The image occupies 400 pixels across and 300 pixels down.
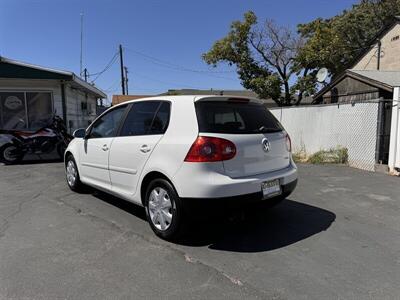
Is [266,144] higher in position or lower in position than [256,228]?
higher

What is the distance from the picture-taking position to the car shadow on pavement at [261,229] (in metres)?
3.87

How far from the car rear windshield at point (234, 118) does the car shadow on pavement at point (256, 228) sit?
0.93 metres

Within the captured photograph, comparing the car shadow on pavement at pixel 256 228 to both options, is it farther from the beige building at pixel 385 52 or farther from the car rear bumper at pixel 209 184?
the beige building at pixel 385 52

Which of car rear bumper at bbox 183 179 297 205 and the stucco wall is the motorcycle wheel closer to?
A: car rear bumper at bbox 183 179 297 205

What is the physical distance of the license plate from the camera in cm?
387

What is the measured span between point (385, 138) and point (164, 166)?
6.54 m

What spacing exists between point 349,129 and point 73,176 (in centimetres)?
707

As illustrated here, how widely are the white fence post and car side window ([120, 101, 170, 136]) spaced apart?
6000mm

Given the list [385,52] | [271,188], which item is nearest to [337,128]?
[271,188]

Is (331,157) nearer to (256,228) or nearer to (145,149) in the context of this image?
(256,228)

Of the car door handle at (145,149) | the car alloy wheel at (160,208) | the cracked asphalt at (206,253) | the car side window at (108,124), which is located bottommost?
the cracked asphalt at (206,253)

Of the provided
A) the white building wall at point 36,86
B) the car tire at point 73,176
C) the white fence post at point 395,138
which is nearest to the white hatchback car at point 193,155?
the car tire at point 73,176

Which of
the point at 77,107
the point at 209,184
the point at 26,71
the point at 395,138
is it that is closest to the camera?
the point at 209,184

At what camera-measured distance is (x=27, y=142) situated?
10469 millimetres
